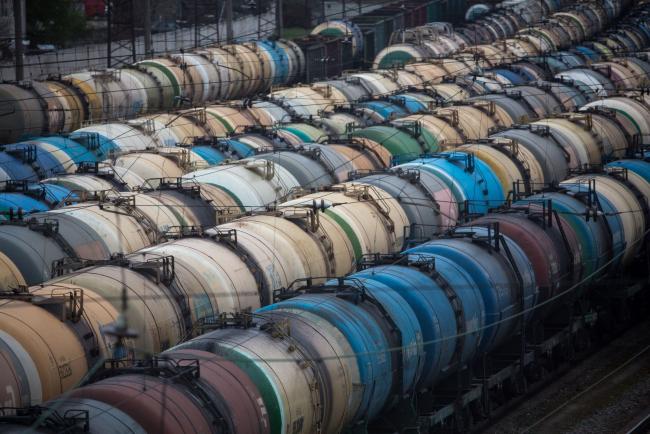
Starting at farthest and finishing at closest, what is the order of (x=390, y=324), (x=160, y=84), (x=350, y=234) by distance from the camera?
(x=160, y=84) < (x=350, y=234) < (x=390, y=324)

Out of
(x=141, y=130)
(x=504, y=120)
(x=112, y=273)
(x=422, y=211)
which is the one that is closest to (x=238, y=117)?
(x=141, y=130)

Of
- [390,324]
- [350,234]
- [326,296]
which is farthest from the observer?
[350,234]

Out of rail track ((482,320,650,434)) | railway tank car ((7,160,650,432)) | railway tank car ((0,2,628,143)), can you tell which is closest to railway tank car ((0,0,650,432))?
railway tank car ((7,160,650,432))

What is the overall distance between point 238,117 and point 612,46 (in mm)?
33114

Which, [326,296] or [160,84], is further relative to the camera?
[160,84]

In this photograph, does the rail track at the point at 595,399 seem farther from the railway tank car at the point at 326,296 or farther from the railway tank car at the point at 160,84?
the railway tank car at the point at 160,84

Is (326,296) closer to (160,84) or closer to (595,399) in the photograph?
(595,399)

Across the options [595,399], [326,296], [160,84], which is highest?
[160,84]

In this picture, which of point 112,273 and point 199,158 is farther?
point 199,158

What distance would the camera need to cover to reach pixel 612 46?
7569cm

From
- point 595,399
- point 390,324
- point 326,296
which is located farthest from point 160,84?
point 390,324

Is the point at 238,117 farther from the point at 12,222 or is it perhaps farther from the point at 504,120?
the point at 12,222

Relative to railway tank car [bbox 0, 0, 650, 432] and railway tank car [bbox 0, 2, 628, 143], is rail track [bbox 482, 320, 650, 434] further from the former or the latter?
railway tank car [bbox 0, 2, 628, 143]

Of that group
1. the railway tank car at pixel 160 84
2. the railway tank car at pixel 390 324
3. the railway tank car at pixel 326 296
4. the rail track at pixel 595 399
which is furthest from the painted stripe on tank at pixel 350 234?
the railway tank car at pixel 160 84
